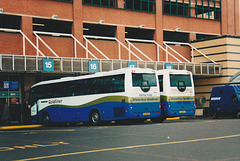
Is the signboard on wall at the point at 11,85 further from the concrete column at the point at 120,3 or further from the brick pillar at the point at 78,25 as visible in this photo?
→ the concrete column at the point at 120,3

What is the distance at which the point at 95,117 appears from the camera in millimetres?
24703

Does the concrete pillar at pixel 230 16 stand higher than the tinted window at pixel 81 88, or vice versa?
the concrete pillar at pixel 230 16

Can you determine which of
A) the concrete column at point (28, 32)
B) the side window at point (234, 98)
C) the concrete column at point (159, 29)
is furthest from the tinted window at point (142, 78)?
the concrete column at point (159, 29)

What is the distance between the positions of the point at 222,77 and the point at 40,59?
18876 mm

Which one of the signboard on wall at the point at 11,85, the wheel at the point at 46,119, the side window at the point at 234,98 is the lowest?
the wheel at the point at 46,119

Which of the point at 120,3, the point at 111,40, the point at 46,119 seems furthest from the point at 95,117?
the point at 120,3

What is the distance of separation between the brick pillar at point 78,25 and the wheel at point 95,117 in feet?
36.5

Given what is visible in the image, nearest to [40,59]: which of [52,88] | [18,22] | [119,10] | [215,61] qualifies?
[52,88]

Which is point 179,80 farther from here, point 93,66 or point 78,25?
point 78,25

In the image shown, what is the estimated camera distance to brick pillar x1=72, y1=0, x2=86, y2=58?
35.2 meters

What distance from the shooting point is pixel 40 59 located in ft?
96.4

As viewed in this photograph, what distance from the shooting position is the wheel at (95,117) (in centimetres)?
2445

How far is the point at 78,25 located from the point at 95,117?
1293 cm

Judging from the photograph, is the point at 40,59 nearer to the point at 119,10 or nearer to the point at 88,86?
the point at 88,86
